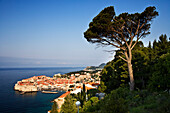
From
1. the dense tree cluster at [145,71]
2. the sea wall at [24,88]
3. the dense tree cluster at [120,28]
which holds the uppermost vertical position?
the dense tree cluster at [120,28]

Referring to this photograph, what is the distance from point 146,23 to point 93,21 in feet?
14.5

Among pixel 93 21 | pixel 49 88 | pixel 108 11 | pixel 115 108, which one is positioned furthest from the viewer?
pixel 49 88

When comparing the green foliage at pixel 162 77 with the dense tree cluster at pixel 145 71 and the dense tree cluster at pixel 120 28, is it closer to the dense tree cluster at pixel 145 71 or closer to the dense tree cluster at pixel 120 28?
A: the dense tree cluster at pixel 145 71

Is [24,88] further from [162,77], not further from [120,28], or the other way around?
[162,77]

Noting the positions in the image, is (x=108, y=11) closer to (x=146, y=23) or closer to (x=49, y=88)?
(x=146, y=23)

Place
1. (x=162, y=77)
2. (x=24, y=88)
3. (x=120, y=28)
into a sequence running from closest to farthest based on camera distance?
(x=162, y=77) < (x=120, y=28) < (x=24, y=88)

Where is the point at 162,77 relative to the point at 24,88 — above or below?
above

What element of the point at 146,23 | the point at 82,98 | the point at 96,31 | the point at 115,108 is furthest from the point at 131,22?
the point at 82,98

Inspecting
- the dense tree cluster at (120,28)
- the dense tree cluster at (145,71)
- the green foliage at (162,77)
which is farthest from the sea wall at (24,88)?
the green foliage at (162,77)

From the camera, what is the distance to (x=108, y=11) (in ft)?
28.6

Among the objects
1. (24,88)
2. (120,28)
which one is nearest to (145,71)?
(120,28)

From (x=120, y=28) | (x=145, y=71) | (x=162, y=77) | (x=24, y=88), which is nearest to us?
(x=162, y=77)

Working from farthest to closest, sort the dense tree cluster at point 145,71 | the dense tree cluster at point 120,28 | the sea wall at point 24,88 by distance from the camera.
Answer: the sea wall at point 24,88 → the dense tree cluster at point 120,28 → the dense tree cluster at point 145,71

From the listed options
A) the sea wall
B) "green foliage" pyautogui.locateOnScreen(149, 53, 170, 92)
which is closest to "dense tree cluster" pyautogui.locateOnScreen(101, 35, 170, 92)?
"green foliage" pyautogui.locateOnScreen(149, 53, 170, 92)
